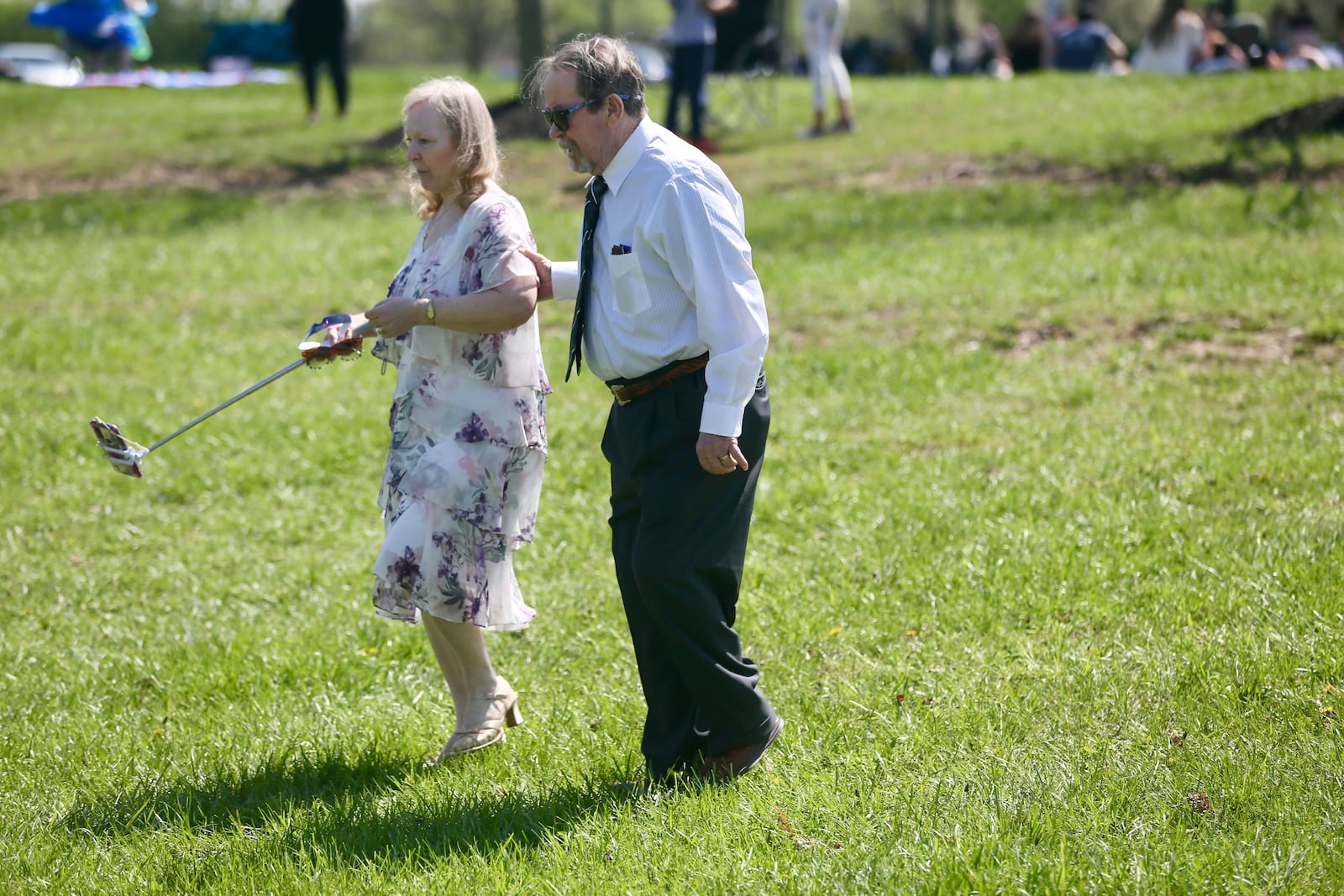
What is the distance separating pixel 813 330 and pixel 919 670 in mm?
4824

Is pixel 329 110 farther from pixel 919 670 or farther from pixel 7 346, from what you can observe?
pixel 919 670

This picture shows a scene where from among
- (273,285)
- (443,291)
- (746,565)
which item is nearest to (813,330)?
(746,565)

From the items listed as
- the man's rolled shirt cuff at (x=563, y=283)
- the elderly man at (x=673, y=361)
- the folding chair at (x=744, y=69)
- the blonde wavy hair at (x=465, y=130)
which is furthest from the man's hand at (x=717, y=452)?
the folding chair at (x=744, y=69)

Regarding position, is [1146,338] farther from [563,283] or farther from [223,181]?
[223,181]

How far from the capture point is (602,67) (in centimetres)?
353

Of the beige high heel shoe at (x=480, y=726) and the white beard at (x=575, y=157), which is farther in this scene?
the beige high heel shoe at (x=480, y=726)

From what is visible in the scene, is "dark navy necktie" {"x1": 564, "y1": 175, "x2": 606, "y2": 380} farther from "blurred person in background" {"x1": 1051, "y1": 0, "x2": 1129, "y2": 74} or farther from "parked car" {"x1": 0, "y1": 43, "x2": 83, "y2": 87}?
"parked car" {"x1": 0, "y1": 43, "x2": 83, "y2": 87}

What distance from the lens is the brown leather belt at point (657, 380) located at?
142 inches

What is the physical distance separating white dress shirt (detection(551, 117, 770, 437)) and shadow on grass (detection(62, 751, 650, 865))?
125cm

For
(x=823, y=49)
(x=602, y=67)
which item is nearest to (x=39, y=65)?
(x=823, y=49)

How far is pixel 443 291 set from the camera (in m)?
4.02

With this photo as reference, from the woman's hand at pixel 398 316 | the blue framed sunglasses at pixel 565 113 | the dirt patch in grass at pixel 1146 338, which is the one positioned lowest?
the dirt patch in grass at pixel 1146 338

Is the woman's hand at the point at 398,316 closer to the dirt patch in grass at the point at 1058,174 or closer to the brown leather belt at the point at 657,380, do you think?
the brown leather belt at the point at 657,380

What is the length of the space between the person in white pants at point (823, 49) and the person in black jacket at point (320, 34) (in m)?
6.39
